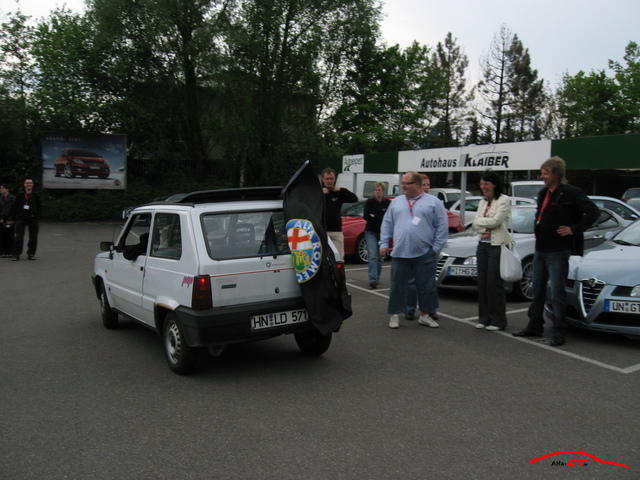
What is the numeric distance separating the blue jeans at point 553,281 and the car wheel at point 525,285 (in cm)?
252

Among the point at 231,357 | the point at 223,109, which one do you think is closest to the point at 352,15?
the point at 223,109

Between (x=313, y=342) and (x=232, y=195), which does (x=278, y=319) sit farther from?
(x=232, y=195)

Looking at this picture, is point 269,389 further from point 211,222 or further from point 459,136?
point 459,136

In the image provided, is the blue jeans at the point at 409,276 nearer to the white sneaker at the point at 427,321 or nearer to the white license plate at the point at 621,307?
the white sneaker at the point at 427,321

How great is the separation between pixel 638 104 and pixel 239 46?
3248cm

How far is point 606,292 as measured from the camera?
6.15 metres

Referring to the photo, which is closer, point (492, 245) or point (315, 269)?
point (315, 269)

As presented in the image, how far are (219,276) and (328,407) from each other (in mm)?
1408

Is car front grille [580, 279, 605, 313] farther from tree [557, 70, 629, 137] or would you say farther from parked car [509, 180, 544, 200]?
tree [557, 70, 629, 137]

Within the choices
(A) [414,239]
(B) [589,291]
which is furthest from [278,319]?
(B) [589,291]

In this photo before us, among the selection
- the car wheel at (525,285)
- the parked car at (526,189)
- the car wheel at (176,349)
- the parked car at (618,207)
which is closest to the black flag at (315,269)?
the car wheel at (176,349)

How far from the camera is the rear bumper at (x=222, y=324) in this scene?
16.0ft

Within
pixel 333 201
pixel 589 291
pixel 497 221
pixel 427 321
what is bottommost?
pixel 427 321

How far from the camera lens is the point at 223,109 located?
27594mm
